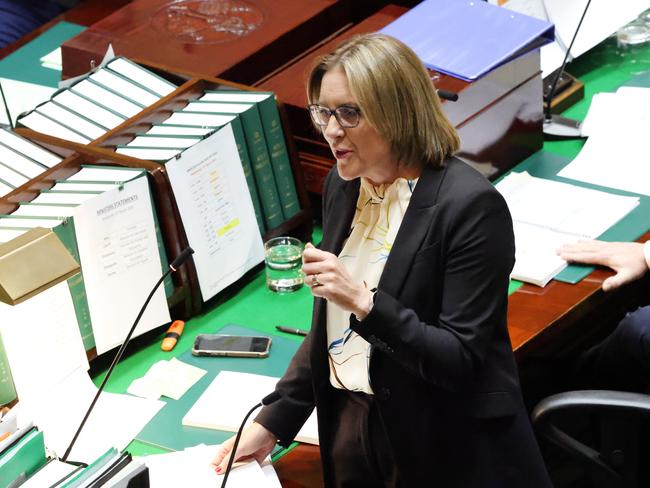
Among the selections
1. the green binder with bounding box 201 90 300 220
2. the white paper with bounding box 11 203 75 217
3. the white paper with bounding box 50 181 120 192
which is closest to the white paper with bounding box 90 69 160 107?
the green binder with bounding box 201 90 300 220

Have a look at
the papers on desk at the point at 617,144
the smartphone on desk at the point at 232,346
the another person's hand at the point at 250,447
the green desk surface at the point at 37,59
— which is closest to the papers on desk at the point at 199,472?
the another person's hand at the point at 250,447

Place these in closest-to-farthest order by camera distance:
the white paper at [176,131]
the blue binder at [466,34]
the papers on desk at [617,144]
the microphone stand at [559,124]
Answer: the white paper at [176,131], the blue binder at [466,34], the papers on desk at [617,144], the microphone stand at [559,124]

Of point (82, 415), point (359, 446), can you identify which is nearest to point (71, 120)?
point (82, 415)

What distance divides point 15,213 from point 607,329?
1609 millimetres

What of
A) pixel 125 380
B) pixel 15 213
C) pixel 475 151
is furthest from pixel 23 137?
pixel 475 151

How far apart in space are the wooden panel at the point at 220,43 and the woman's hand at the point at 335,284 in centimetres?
127

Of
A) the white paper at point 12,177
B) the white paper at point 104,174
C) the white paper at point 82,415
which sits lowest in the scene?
the white paper at point 82,415

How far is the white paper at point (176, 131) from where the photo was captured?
2.76m

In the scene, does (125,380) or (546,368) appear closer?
(125,380)

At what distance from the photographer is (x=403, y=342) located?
6.38 ft

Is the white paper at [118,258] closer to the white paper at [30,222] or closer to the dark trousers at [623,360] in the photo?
the white paper at [30,222]

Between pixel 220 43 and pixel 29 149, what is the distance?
693mm

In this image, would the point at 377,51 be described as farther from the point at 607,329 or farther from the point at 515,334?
the point at 607,329

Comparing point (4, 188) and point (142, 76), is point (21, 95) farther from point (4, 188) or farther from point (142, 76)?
point (4, 188)
